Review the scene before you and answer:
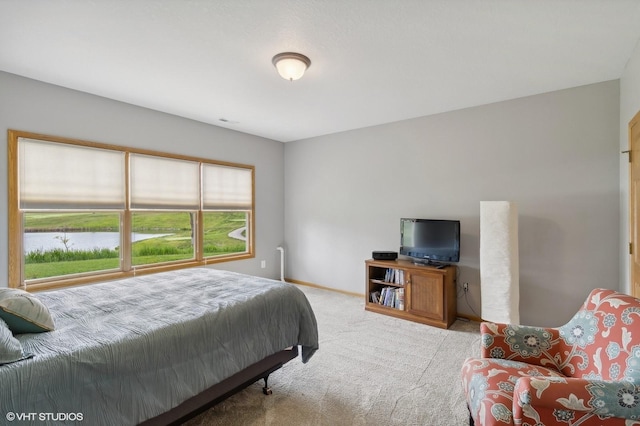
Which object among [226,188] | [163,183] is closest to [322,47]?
[163,183]

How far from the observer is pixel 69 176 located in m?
3.09

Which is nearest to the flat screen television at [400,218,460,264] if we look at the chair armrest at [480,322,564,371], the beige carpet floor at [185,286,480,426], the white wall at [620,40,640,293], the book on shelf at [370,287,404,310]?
the book on shelf at [370,287,404,310]

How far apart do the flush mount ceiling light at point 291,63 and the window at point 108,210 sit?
228 cm

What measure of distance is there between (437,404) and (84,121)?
14.0ft

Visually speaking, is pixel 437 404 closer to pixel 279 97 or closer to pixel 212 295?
pixel 212 295

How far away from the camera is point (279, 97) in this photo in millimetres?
3295

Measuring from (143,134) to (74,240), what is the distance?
1454 mm

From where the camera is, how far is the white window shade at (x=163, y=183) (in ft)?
11.9

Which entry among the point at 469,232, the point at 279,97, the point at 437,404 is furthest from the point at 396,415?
the point at 279,97

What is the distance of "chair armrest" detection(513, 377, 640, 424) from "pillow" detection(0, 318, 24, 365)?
82.3 inches

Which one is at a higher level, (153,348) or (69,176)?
(69,176)

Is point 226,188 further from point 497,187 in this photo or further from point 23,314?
point 497,187

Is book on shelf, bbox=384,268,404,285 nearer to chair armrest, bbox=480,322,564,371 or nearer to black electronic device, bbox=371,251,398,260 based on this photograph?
black electronic device, bbox=371,251,398,260

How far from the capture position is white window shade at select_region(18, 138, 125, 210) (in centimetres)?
285
